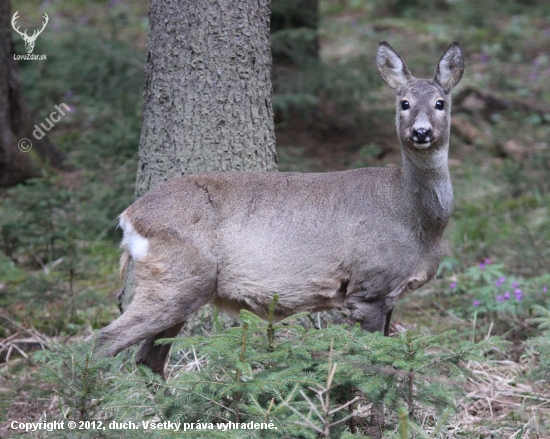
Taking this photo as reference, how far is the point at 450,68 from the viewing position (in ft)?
16.5

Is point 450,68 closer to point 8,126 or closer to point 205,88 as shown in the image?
point 205,88

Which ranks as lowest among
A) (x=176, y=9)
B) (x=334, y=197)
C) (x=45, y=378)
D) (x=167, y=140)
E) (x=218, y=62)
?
(x=45, y=378)

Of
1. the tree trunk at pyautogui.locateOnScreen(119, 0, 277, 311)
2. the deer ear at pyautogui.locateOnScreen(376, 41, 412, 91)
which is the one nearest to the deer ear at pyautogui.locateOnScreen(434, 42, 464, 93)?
the deer ear at pyautogui.locateOnScreen(376, 41, 412, 91)

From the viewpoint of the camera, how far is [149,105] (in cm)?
543

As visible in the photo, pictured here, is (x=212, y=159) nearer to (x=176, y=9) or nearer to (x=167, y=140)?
(x=167, y=140)

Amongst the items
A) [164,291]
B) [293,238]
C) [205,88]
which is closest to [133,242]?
[164,291]

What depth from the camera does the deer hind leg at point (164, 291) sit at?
4531 millimetres

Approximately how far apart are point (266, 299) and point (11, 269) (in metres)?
2.89

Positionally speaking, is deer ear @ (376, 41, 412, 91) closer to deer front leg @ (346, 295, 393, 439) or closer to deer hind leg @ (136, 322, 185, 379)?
deer front leg @ (346, 295, 393, 439)

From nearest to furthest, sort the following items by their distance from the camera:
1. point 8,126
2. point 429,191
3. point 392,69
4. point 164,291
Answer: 1. point 164,291
2. point 429,191
3. point 392,69
4. point 8,126

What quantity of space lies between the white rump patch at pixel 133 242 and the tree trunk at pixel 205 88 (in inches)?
29.0

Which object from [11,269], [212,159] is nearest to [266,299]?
[212,159]

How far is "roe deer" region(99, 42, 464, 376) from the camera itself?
4594 millimetres

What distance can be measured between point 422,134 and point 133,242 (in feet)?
→ 6.30
